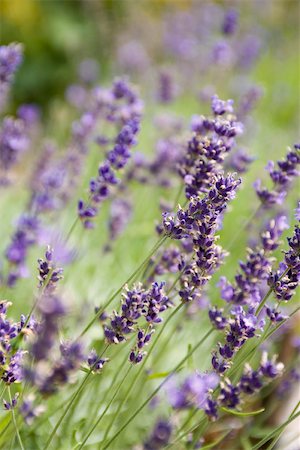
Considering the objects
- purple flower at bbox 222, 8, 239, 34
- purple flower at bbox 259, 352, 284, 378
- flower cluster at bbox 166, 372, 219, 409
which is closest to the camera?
flower cluster at bbox 166, 372, 219, 409

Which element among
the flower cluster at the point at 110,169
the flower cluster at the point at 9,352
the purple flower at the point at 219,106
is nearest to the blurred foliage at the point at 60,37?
the purple flower at the point at 219,106

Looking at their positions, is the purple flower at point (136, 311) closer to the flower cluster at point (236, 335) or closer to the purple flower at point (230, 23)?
the flower cluster at point (236, 335)

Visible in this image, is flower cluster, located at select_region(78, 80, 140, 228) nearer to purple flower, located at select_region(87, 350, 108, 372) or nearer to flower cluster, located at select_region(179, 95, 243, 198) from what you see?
flower cluster, located at select_region(179, 95, 243, 198)

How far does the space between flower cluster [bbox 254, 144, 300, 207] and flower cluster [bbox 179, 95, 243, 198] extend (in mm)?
198

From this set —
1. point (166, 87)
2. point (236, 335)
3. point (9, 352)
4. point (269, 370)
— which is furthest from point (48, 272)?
point (166, 87)

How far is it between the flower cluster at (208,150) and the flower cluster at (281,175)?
0.65 ft

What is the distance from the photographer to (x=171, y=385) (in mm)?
1965

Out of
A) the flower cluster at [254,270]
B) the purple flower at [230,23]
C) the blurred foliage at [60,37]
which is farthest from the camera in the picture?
the blurred foliage at [60,37]

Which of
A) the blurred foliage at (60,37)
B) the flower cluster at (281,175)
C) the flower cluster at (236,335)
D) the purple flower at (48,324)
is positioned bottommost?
the purple flower at (48,324)

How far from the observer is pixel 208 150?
1917 mm

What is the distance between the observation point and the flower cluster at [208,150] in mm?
1922

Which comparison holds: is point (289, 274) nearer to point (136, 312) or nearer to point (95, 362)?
point (136, 312)

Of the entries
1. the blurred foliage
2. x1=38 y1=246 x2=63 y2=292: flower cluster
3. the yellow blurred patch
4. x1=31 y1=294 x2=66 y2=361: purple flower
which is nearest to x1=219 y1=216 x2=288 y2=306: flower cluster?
x1=38 y1=246 x2=63 y2=292: flower cluster

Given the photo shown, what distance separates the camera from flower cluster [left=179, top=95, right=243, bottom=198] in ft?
6.31
